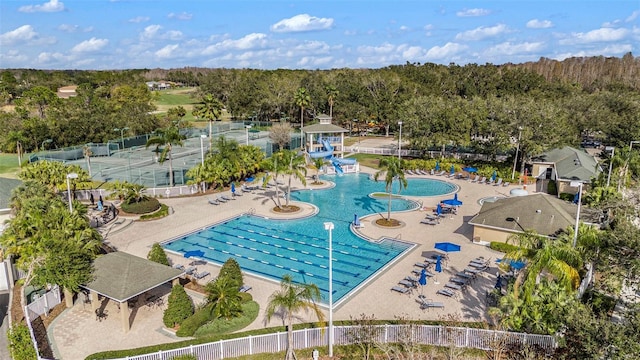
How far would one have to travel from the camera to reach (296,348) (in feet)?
57.0

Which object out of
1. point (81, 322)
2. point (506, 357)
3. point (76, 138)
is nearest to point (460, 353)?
point (506, 357)

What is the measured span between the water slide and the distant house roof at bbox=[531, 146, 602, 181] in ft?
69.6

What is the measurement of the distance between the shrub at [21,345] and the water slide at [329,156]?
123ft

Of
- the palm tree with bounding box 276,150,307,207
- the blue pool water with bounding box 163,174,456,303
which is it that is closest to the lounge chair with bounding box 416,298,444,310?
the blue pool water with bounding box 163,174,456,303

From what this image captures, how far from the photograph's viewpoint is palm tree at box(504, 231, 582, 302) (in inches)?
682

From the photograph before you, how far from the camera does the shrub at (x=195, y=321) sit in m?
18.3

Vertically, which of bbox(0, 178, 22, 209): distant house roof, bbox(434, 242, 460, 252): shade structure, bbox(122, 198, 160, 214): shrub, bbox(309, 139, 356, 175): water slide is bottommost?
bbox(434, 242, 460, 252): shade structure

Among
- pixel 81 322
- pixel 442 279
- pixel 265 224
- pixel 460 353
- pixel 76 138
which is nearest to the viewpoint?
pixel 460 353

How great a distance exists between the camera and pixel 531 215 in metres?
28.1

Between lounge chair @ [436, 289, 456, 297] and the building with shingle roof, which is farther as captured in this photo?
the building with shingle roof

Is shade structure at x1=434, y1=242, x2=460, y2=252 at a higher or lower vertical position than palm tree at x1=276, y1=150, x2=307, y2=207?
lower

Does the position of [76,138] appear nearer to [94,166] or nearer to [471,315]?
[94,166]

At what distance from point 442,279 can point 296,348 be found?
10044mm

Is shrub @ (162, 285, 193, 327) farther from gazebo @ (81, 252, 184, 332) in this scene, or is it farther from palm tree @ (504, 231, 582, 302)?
palm tree @ (504, 231, 582, 302)
